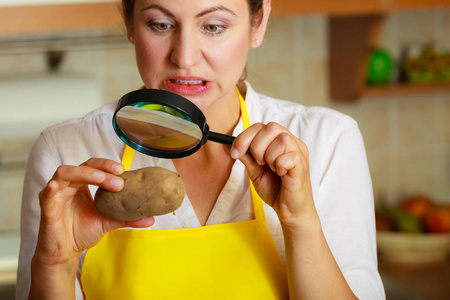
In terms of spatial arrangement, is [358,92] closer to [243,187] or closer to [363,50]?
[363,50]

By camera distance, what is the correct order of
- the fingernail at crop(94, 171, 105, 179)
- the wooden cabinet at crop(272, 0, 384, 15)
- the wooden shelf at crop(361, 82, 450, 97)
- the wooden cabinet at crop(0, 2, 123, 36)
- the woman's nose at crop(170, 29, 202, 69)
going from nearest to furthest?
the fingernail at crop(94, 171, 105, 179), the woman's nose at crop(170, 29, 202, 69), the wooden cabinet at crop(0, 2, 123, 36), the wooden cabinet at crop(272, 0, 384, 15), the wooden shelf at crop(361, 82, 450, 97)

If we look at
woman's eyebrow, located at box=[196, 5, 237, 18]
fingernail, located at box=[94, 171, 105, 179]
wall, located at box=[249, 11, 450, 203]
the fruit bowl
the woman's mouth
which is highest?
woman's eyebrow, located at box=[196, 5, 237, 18]

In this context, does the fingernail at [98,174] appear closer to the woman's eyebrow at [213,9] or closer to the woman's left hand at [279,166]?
the woman's left hand at [279,166]

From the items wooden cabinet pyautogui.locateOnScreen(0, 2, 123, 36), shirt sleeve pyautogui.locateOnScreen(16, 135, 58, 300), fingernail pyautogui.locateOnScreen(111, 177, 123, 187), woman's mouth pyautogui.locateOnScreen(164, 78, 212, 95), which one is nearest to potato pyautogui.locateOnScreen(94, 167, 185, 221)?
fingernail pyautogui.locateOnScreen(111, 177, 123, 187)

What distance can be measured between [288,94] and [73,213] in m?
1.23

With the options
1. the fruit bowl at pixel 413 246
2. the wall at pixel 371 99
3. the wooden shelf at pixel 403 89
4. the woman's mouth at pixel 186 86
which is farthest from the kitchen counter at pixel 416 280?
the woman's mouth at pixel 186 86

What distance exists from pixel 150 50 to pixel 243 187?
0.31 metres

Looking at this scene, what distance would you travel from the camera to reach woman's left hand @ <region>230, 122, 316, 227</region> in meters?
0.84

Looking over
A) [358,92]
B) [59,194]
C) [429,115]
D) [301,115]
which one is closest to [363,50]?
[358,92]

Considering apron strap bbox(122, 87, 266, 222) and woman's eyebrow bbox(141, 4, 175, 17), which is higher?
woman's eyebrow bbox(141, 4, 175, 17)

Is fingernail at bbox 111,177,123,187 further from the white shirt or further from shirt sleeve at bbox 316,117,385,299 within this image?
shirt sleeve at bbox 316,117,385,299

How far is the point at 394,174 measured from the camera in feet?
7.07

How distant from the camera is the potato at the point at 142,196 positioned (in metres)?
0.83

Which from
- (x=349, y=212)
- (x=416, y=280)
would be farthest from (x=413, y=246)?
(x=349, y=212)
